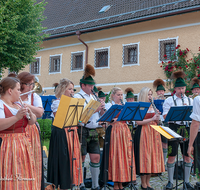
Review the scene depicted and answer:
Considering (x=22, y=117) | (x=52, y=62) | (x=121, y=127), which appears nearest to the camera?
(x=22, y=117)

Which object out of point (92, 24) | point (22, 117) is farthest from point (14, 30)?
point (22, 117)

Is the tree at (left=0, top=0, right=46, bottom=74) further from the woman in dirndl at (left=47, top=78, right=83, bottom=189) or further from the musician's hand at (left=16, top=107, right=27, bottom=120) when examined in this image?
the musician's hand at (left=16, top=107, right=27, bottom=120)

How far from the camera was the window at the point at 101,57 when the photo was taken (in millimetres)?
16062

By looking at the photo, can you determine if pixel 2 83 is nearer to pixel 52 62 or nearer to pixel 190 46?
pixel 190 46

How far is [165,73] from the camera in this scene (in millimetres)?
13445

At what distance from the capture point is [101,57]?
16375 millimetres

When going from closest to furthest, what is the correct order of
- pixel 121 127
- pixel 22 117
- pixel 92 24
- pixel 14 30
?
pixel 22 117 → pixel 121 127 → pixel 14 30 → pixel 92 24

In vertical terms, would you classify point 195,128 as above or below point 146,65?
below

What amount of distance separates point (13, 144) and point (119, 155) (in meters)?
2.37

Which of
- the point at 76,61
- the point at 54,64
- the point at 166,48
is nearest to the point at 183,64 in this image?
the point at 166,48

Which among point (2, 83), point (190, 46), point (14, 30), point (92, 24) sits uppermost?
point (92, 24)

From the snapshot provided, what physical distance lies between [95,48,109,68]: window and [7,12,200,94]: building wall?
0.29 meters

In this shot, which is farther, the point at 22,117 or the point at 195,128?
the point at 195,128

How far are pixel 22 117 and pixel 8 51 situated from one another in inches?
466
